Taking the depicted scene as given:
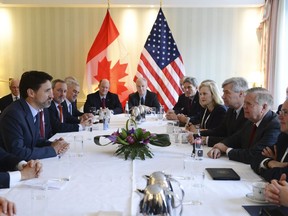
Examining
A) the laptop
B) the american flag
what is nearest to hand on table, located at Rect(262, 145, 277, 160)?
the laptop

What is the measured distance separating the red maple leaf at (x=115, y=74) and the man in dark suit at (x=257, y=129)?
3791 millimetres

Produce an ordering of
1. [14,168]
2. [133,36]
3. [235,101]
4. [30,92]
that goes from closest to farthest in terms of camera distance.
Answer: [14,168]
[30,92]
[235,101]
[133,36]

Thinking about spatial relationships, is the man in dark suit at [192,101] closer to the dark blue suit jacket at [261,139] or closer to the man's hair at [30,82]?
the dark blue suit jacket at [261,139]

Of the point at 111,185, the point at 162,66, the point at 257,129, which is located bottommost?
→ the point at 111,185

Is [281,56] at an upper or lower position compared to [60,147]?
upper

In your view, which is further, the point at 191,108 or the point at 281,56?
the point at 281,56

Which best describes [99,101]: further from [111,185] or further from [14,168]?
[111,185]

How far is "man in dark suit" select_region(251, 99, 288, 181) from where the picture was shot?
1920 mm

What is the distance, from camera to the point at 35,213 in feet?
4.72

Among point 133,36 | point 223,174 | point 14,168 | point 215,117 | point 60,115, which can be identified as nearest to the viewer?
point 223,174

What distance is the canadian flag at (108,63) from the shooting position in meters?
6.19

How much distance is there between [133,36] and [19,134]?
4.31m

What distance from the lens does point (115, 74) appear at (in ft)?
20.5

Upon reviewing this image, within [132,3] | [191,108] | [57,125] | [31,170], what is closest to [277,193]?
[31,170]
